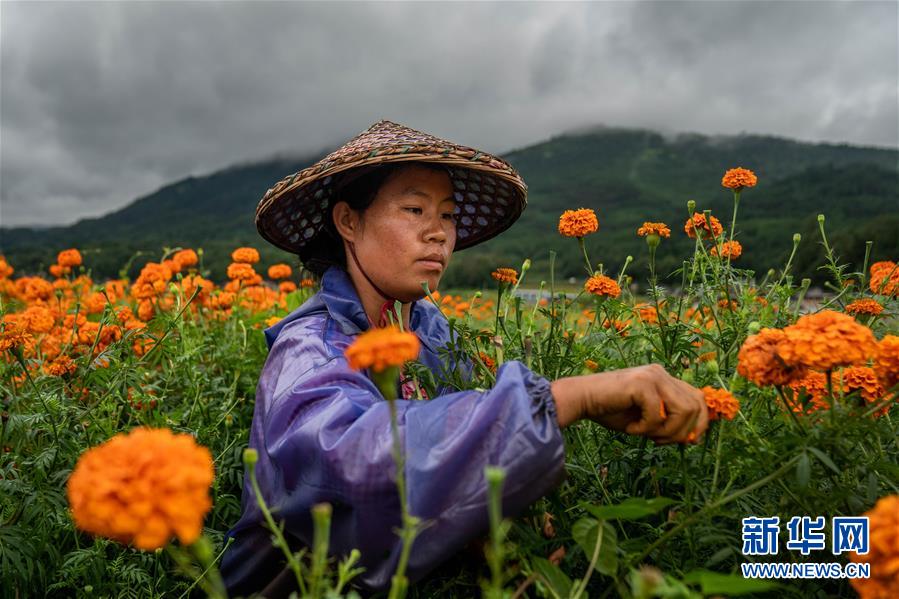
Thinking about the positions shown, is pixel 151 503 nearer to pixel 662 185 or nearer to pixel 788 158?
pixel 662 185

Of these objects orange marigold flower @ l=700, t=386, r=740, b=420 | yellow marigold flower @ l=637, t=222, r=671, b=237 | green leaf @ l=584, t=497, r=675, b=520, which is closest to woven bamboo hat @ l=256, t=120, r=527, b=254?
yellow marigold flower @ l=637, t=222, r=671, b=237

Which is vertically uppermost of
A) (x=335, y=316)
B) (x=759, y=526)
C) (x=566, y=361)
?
(x=335, y=316)

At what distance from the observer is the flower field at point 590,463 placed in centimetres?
78

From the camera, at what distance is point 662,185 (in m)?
137

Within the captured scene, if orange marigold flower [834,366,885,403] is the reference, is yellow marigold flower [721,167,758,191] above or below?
above

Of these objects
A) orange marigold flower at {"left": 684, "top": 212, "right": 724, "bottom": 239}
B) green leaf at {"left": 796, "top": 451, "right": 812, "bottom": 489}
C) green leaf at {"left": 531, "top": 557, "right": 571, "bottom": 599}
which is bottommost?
green leaf at {"left": 531, "top": 557, "right": 571, "bottom": 599}

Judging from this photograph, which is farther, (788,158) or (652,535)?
(788,158)

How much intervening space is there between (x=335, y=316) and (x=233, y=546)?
29.8 inches

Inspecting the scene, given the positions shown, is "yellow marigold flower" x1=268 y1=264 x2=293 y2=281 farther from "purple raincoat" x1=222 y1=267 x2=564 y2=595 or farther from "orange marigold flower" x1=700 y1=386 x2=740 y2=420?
"orange marigold flower" x1=700 y1=386 x2=740 y2=420

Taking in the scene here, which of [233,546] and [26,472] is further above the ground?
[26,472]

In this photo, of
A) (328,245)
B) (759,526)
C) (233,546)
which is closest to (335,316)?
(328,245)

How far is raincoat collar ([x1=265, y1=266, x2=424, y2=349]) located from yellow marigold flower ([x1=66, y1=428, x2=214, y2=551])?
993 mm

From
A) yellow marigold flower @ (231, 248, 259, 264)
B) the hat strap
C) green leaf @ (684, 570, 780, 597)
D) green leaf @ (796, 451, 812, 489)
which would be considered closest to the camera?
green leaf @ (684, 570, 780, 597)

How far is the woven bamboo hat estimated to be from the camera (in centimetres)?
173
